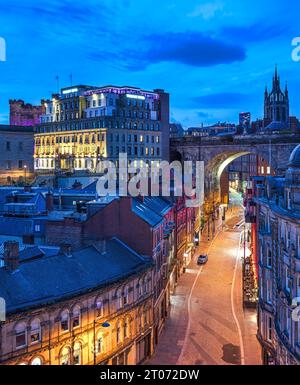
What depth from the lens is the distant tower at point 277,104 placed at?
608 feet

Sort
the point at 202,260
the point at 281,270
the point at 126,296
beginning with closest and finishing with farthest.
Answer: the point at 281,270, the point at 126,296, the point at 202,260

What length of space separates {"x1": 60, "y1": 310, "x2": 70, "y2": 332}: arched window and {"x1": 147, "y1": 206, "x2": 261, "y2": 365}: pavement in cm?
1120

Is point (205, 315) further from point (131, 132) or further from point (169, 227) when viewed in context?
point (131, 132)

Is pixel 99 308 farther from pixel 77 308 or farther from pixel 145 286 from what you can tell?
pixel 145 286

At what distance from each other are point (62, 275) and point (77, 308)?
2.76 m

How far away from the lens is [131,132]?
114188 mm

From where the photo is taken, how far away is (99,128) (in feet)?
358

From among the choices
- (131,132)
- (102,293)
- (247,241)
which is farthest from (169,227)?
(131,132)

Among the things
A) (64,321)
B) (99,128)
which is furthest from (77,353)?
(99,128)

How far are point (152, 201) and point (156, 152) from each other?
69.4m

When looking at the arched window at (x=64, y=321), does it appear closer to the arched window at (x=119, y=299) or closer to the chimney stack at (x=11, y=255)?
the chimney stack at (x=11, y=255)

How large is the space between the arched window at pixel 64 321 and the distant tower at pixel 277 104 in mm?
166046

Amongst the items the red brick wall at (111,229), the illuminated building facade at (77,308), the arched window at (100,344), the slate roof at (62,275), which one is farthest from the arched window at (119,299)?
the red brick wall at (111,229)

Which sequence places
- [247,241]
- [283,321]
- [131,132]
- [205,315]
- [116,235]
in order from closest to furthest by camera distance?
[283,321] → [116,235] → [205,315] → [247,241] → [131,132]
